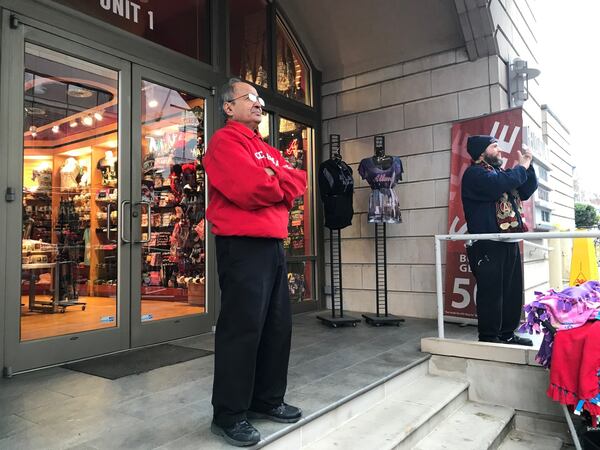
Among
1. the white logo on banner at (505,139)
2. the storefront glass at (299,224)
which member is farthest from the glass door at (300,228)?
the white logo on banner at (505,139)

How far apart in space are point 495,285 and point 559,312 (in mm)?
767

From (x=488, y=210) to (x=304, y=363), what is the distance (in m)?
1.66

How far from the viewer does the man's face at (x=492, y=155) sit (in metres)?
3.36

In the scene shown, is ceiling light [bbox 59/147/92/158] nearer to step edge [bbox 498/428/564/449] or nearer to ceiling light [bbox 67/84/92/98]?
ceiling light [bbox 67/84/92/98]

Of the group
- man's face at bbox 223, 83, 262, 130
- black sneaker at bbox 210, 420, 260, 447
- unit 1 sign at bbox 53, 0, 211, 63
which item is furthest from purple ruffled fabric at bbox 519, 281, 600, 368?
unit 1 sign at bbox 53, 0, 211, 63

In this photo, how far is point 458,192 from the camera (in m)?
4.49

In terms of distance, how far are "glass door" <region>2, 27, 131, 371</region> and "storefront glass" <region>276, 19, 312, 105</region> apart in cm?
209

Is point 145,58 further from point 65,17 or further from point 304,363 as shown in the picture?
point 304,363

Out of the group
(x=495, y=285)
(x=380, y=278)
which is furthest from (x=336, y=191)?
(x=495, y=285)

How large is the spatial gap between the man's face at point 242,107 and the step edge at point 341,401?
1.26 metres

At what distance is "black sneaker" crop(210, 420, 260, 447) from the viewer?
1729 millimetres

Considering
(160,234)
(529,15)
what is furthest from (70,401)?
(529,15)

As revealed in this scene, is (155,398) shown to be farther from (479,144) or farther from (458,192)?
(458,192)

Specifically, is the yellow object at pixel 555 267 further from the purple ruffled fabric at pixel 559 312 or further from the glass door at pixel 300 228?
the purple ruffled fabric at pixel 559 312
